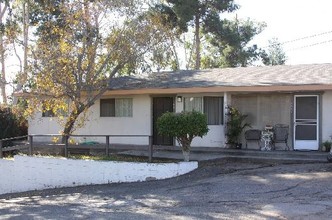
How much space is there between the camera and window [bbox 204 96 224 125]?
60.1 feet

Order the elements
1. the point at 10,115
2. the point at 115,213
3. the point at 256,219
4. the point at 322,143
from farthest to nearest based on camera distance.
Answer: the point at 10,115, the point at 322,143, the point at 115,213, the point at 256,219

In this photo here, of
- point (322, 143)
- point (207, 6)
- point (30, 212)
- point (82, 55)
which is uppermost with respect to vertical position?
point (207, 6)

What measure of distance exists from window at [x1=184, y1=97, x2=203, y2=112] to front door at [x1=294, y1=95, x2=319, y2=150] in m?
3.74

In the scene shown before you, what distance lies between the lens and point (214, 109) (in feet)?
60.7

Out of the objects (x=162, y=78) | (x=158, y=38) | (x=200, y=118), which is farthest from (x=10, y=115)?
(x=200, y=118)

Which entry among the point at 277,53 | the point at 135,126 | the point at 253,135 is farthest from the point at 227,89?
the point at 277,53

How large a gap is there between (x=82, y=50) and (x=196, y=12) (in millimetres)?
17917

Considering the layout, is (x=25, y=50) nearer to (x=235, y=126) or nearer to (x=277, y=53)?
(x=235, y=126)

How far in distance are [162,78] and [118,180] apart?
7345mm

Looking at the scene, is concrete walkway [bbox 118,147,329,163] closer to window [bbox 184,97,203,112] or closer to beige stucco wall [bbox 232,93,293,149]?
beige stucco wall [bbox 232,93,293,149]

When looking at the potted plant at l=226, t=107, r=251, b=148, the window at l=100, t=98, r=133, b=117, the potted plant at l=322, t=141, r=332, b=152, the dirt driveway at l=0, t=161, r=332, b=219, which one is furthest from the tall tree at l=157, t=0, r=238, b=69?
the dirt driveway at l=0, t=161, r=332, b=219

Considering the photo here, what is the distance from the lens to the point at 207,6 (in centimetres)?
3306

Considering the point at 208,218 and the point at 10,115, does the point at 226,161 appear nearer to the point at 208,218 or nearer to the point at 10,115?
the point at 208,218

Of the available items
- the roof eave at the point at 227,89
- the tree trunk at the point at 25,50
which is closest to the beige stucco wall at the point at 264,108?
the roof eave at the point at 227,89
